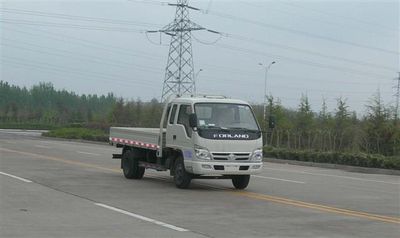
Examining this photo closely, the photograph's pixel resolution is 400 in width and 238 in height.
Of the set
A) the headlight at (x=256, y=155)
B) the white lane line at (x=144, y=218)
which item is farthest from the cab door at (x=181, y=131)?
the white lane line at (x=144, y=218)

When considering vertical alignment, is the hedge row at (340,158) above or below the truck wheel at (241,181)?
above

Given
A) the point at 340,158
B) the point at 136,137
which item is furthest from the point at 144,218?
the point at 340,158

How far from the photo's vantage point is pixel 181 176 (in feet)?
52.4

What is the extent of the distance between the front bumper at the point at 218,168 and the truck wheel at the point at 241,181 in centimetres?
95

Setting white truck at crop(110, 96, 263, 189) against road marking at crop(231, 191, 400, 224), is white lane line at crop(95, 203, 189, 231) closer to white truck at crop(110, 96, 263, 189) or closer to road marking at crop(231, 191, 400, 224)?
white truck at crop(110, 96, 263, 189)

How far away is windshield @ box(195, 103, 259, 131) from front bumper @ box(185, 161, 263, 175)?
98 cm

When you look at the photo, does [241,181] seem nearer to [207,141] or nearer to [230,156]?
[230,156]

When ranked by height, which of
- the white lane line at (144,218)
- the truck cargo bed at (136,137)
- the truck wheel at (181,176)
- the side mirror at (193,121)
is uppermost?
the side mirror at (193,121)

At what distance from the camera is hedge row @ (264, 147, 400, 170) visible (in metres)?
27.7

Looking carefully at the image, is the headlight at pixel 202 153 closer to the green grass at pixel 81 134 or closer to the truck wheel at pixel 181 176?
the truck wheel at pixel 181 176

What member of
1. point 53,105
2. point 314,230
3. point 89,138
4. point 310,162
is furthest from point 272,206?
point 53,105

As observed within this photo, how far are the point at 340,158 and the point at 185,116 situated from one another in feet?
51.3

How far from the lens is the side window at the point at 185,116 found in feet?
52.1

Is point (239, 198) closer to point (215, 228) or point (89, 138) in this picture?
point (215, 228)
